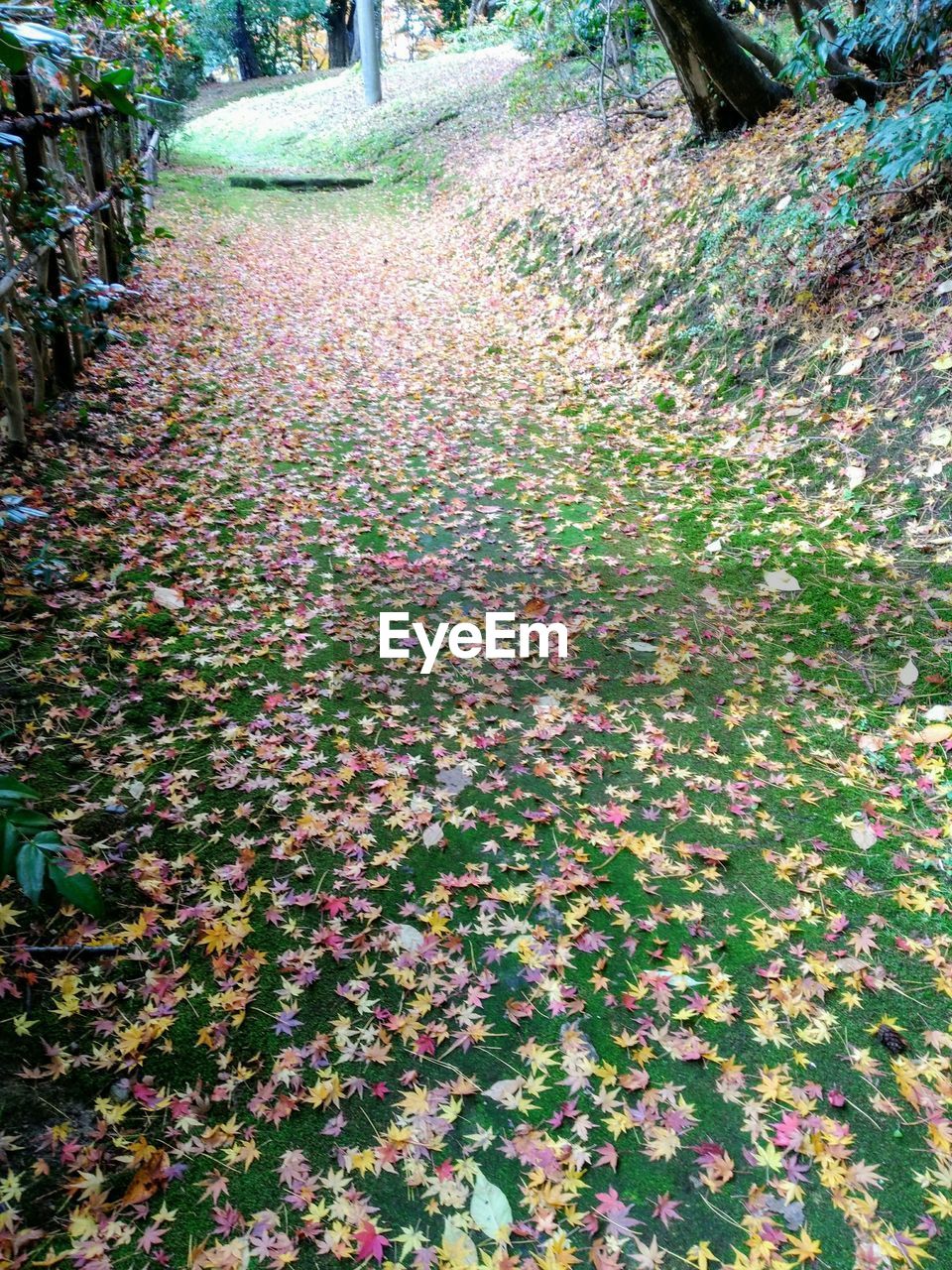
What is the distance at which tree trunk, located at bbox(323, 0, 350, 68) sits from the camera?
2930 centimetres

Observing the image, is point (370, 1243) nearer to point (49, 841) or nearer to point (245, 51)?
point (49, 841)

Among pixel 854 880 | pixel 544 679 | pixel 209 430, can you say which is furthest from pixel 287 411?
pixel 854 880

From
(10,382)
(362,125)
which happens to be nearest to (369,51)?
(362,125)

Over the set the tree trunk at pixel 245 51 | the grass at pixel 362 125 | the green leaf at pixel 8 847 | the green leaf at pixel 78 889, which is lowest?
the green leaf at pixel 78 889

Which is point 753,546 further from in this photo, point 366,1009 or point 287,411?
point 287,411

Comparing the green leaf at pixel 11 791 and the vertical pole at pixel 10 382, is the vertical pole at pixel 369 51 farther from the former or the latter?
the green leaf at pixel 11 791

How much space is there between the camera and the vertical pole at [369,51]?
1944cm

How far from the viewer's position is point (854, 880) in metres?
2.97

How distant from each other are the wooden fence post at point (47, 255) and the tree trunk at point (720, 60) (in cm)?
598

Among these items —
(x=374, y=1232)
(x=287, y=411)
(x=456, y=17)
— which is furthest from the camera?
(x=456, y=17)

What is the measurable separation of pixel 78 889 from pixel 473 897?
1.77 m

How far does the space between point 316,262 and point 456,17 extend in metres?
25.6

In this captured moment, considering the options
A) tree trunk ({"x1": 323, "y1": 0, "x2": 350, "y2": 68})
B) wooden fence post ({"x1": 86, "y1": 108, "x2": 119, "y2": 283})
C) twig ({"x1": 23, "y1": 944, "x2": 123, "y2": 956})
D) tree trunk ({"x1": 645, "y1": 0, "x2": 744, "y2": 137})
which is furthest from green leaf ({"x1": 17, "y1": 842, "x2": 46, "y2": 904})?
tree trunk ({"x1": 323, "y1": 0, "x2": 350, "y2": 68})

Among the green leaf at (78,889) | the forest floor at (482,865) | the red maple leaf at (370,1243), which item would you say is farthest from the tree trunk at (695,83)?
the red maple leaf at (370,1243)
